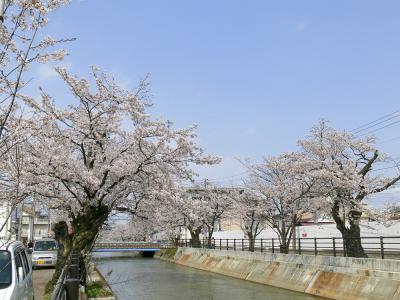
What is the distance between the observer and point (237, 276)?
3050 cm

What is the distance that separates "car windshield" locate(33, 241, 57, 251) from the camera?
94.9 feet

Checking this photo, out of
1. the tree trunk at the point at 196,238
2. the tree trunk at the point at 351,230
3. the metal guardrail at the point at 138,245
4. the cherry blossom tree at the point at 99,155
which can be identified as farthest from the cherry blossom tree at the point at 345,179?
the metal guardrail at the point at 138,245

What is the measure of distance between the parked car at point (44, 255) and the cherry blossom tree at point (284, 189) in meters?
14.5

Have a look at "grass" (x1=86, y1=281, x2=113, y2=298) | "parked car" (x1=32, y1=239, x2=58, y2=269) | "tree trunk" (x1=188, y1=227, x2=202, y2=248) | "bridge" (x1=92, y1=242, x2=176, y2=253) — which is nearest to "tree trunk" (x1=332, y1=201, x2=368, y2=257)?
"grass" (x1=86, y1=281, x2=113, y2=298)

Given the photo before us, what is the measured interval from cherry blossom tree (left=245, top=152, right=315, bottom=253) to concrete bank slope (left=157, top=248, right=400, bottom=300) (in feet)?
7.95

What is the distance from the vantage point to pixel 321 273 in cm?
2162

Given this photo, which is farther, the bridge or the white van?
the bridge

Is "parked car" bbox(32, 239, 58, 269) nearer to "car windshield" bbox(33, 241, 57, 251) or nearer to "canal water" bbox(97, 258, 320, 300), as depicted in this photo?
"car windshield" bbox(33, 241, 57, 251)

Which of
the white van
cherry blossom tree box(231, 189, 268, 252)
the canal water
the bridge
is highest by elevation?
cherry blossom tree box(231, 189, 268, 252)

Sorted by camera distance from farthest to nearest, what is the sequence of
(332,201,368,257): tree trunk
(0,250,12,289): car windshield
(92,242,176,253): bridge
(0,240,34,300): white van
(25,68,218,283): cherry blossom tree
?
(92,242,176,253): bridge
(332,201,368,257): tree trunk
(25,68,218,283): cherry blossom tree
(0,250,12,289): car windshield
(0,240,34,300): white van

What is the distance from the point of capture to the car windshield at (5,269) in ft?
23.0

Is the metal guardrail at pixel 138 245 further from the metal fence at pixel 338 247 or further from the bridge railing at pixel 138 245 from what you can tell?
the metal fence at pixel 338 247

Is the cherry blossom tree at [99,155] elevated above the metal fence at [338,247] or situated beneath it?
elevated above

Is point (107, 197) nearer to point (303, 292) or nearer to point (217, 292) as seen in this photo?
point (217, 292)
